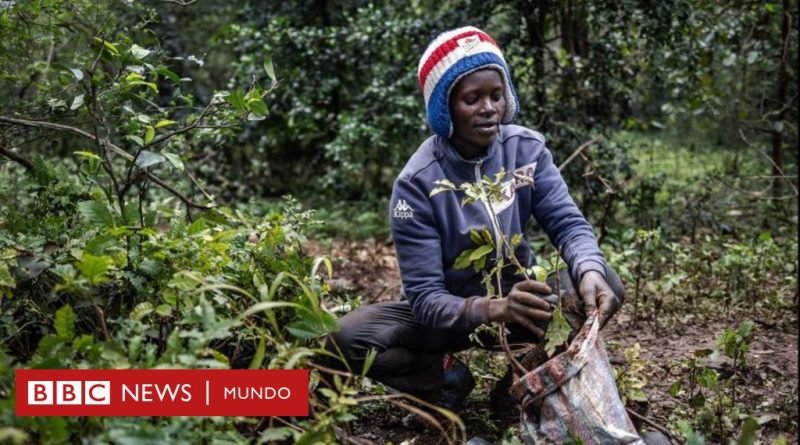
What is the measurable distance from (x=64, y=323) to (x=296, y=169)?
7.26 meters

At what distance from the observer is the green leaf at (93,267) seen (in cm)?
228

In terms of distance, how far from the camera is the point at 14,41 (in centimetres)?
331

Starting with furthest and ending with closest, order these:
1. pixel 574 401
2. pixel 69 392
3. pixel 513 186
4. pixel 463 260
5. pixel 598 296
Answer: pixel 513 186 → pixel 463 260 → pixel 598 296 → pixel 574 401 → pixel 69 392

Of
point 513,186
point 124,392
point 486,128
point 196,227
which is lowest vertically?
point 124,392

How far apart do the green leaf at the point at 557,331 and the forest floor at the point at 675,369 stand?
344 mm

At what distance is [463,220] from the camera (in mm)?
3020

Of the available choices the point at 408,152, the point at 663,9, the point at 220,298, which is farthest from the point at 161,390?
the point at 408,152

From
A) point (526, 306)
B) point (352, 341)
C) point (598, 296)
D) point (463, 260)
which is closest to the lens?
point (526, 306)

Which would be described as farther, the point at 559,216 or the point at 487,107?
the point at 559,216

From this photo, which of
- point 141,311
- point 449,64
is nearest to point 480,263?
point 449,64

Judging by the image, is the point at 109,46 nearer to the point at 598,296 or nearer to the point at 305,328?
the point at 305,328

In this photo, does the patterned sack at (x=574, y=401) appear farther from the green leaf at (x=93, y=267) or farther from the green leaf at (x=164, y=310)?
the green leaf at (x=93, y=267)

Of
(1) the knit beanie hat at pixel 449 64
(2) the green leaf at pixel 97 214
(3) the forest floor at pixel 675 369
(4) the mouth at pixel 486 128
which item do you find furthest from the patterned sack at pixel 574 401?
(2) the green leaf at pixel 97 214

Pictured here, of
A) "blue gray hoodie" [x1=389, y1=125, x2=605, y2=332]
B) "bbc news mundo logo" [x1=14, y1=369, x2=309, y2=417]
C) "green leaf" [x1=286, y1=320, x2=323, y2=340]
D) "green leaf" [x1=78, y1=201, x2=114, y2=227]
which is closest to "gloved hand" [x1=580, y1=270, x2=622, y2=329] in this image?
"blue gray hoodie" [x1=389, y1=125, x2=605, y2=332]
